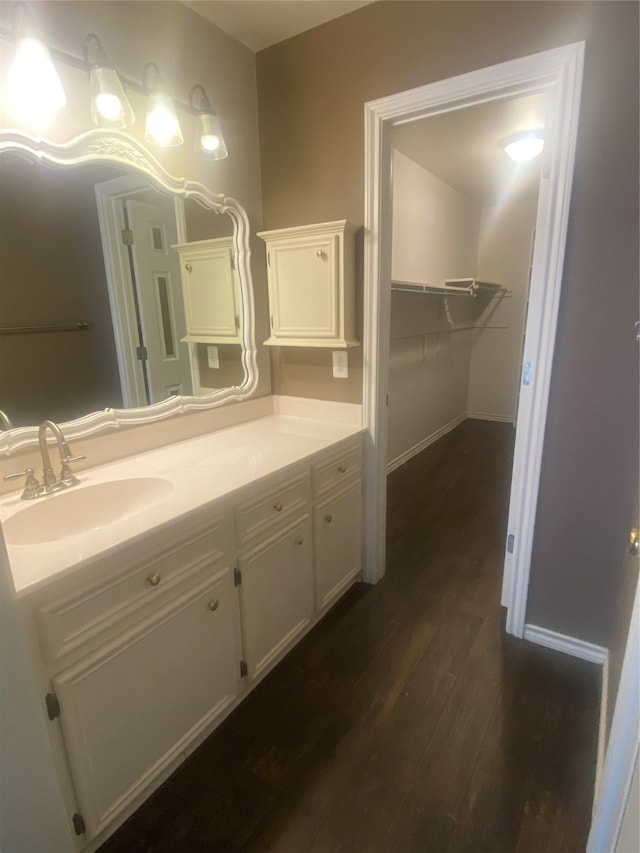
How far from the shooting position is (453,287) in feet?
13.7

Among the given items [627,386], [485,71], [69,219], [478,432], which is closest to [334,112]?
[485,71]

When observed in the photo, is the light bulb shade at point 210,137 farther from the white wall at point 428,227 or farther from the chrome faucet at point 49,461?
the white wall at point 428,227

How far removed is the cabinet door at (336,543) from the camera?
1922 mm

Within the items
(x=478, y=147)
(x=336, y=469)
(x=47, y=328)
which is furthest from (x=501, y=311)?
(x=47, y=328)

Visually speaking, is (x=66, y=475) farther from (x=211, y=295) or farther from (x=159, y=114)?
(x=159, y=114)

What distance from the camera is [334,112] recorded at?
1.91 meters

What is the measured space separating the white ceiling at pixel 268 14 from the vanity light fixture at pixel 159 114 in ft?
1.29

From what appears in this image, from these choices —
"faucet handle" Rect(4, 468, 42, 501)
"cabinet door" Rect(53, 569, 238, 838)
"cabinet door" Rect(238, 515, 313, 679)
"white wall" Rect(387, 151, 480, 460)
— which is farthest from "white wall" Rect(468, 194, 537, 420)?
"faucet handle" Rect(4, 468, 42, 501)

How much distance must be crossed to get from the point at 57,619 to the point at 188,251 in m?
1.53

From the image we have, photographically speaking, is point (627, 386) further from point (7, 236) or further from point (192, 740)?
point (7, 236)

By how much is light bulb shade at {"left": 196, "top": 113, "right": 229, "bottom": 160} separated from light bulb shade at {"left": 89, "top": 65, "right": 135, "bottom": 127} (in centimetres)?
32

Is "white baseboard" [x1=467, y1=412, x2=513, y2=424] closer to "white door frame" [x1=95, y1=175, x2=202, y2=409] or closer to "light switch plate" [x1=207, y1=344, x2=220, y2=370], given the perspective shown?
"light switch plate" [x1=207, y1=344, x2=220, y2=370]

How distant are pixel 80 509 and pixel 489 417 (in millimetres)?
4917

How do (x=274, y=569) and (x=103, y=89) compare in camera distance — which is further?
(x=274, y=569)
